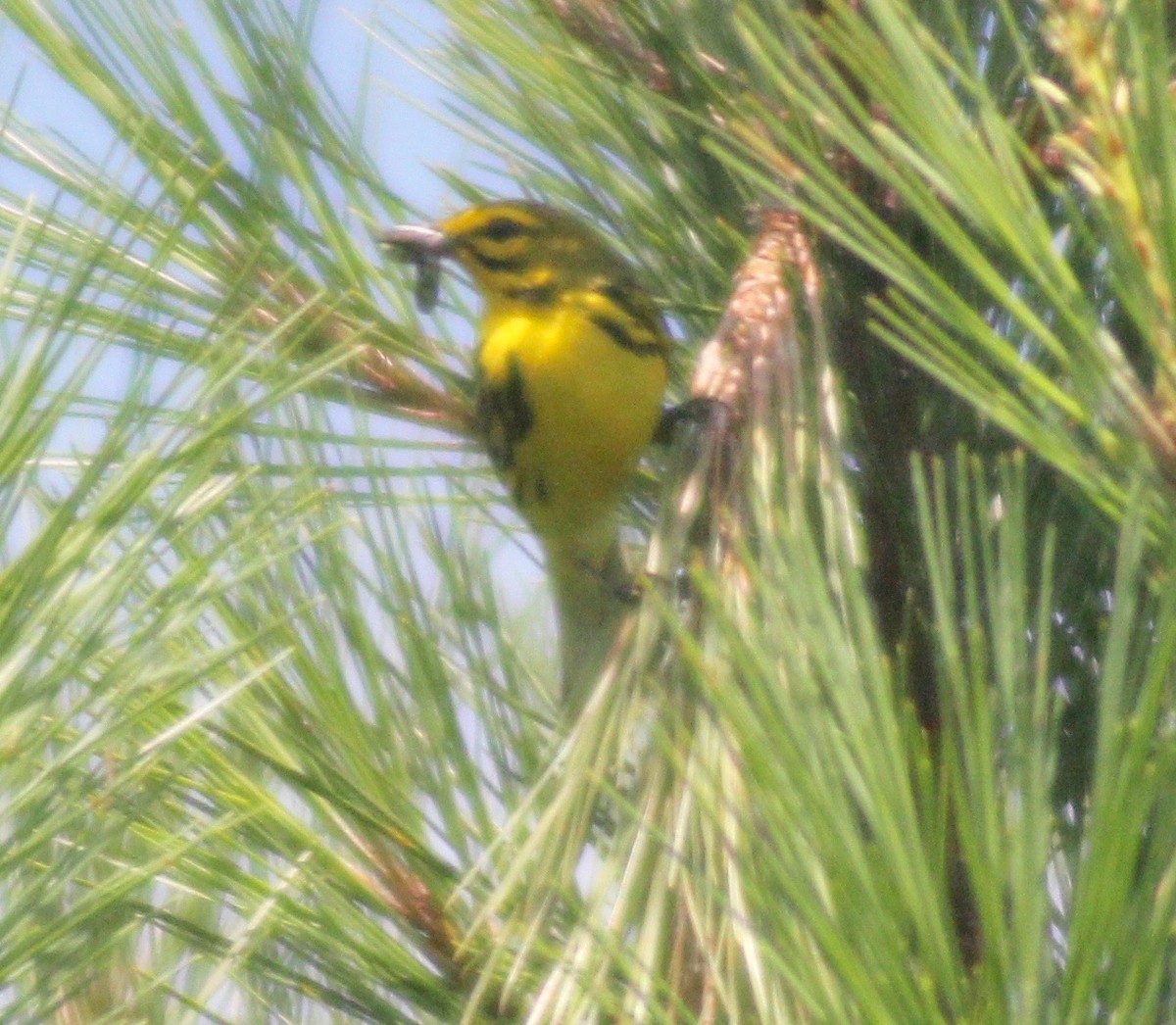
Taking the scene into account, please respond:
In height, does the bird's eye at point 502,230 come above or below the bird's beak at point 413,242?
below

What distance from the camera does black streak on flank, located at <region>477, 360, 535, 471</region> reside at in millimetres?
1352

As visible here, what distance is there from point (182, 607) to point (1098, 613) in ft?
1.76

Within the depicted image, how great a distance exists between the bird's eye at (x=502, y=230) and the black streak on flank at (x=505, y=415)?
0.49ft

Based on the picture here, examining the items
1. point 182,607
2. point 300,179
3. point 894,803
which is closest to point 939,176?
point 894,803

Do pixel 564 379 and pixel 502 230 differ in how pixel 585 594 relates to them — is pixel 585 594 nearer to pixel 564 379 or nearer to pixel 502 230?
pixel 564 379

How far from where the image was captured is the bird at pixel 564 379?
139 cm

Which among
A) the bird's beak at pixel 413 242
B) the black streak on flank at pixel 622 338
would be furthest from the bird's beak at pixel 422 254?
the black streak on flank at pixel 622 338

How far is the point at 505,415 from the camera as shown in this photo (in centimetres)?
144

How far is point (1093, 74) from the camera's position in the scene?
1.95ft

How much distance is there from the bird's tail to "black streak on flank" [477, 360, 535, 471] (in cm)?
10

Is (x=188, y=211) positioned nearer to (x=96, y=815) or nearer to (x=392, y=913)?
(x=96, y=815)

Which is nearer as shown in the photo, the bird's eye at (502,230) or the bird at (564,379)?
the bird at (564,379)

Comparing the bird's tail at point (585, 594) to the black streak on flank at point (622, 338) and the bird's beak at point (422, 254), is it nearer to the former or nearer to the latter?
the black streak on flank at point (622, 338)

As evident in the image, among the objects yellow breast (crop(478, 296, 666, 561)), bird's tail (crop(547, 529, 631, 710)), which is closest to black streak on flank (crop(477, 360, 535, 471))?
yellow breast (crop(478, 296, 666, 561))
